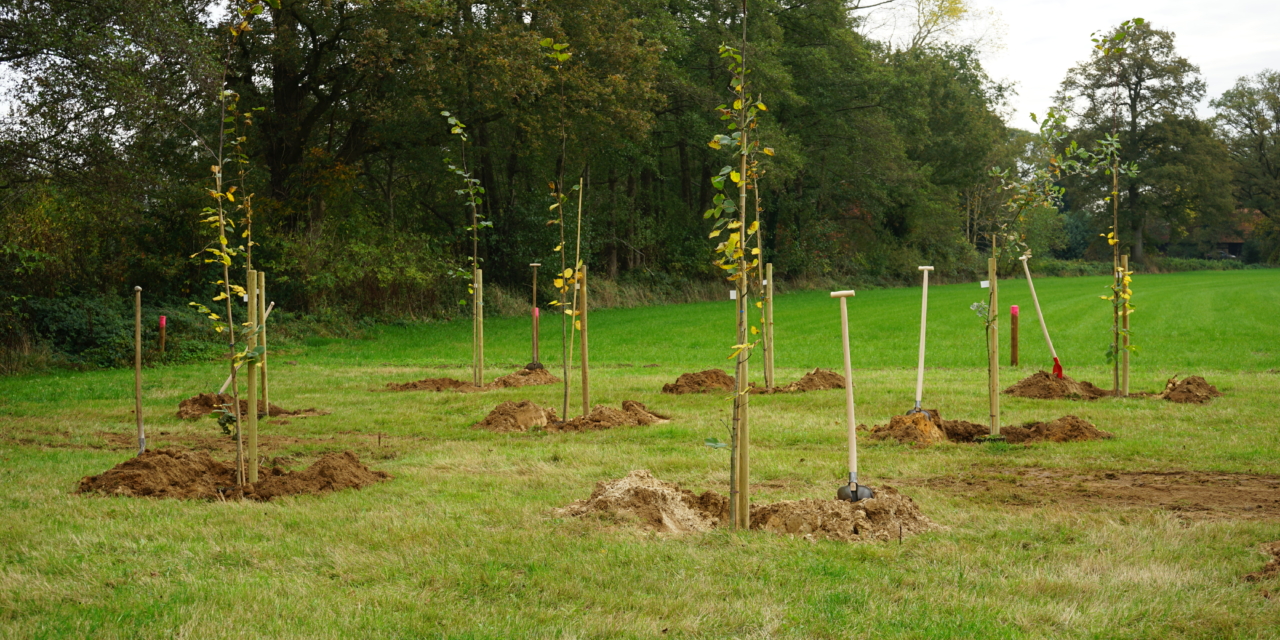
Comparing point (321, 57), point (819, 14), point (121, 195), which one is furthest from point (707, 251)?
point (121, 195)

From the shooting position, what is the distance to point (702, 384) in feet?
37.6

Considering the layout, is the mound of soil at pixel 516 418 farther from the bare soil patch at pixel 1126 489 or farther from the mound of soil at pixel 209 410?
the bare soil patch at pixel 1126 489

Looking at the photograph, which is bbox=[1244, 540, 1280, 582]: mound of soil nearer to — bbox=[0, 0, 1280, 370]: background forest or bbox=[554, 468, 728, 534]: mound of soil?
bbox=[554, 468, 728, 534]: mound of soil

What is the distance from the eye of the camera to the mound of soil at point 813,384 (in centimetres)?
1122

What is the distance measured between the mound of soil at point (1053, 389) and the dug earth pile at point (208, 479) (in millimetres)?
7398

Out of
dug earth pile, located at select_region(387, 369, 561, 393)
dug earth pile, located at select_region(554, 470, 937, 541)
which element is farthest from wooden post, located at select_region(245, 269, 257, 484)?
dug earth pile, located at select_region(387, 369, 561, 393)

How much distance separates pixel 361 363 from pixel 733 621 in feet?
44.3

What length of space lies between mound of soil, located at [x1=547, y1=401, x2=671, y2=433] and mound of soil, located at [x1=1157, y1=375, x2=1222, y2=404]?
5.45 m

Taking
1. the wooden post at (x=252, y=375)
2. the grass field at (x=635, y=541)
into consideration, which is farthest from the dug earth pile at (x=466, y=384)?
the wooden post at (x=252, y=375)

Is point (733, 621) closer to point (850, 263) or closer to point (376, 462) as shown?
point (376, 462)

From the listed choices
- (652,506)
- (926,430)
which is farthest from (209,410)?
(926,430)

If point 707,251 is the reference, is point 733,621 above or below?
below

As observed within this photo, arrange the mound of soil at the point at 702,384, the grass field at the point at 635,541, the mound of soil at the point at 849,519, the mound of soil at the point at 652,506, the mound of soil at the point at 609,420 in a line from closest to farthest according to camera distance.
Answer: the grass field at the point at 635,541
the mound of soil at the point at 849,519
the mound of soil at the point at 652,506
the mound of soil at the point at 609,420
the mound of soil at the point at 702,384

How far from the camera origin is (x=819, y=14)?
36625mm
